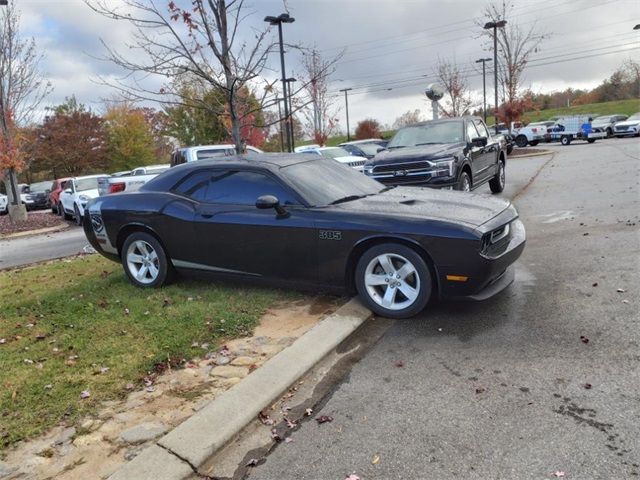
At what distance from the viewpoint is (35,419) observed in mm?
3291

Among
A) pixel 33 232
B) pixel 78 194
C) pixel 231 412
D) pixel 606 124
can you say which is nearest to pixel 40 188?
pixel 78 194

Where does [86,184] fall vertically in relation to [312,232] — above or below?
above

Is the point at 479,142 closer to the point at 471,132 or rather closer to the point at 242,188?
the point at 471,132

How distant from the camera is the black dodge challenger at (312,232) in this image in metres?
4.51

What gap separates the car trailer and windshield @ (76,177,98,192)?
30.3m

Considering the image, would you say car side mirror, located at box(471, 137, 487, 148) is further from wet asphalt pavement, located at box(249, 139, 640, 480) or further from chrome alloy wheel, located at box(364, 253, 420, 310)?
chrome alloy wheel, located at box(364, 253, 420, 310)

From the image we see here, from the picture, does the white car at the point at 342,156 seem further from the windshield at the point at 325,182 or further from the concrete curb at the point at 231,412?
the concrete curb at the point at 231,412

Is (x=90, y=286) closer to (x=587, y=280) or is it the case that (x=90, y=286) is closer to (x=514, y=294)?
(x=514, y=294)

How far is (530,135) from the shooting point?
38.4 meters

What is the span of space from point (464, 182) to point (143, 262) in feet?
19.5

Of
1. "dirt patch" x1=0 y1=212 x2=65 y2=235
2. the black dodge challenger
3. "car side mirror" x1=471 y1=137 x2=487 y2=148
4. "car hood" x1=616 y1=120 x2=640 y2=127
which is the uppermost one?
"car hood" x1=616 y1=120 x2=640 y2=127

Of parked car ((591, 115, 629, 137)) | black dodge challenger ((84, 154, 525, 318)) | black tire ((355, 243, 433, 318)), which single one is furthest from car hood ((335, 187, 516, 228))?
parked car ((591, 115, 629, 137))

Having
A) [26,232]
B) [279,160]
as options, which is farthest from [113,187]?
[279,160]

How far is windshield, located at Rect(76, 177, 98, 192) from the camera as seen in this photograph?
679 inches
